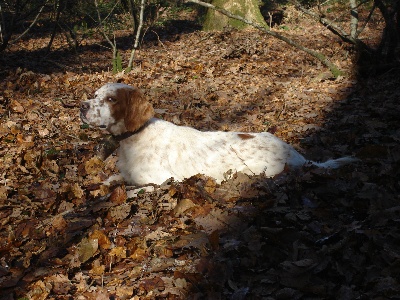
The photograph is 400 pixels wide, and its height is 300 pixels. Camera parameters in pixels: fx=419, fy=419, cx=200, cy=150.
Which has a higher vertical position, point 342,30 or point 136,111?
point 342,30

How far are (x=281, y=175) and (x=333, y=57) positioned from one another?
25.1 ft

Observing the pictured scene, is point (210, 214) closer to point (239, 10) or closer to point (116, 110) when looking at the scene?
point (116, 110)

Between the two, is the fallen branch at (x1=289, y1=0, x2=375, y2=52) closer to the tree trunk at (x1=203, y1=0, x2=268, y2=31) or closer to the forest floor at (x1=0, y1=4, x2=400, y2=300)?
the forest floor at (x1=0, y1=4, x2=400, y2=300)

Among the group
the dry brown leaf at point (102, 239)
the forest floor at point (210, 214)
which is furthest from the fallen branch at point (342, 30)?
the dry brown leaf at point (102, 239)

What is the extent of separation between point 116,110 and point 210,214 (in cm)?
186

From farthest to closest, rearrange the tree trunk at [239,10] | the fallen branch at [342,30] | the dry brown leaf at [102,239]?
the tree trunk at [239,10]
the fallen branch at [342,30]
the dry brown leaf at [102,239]

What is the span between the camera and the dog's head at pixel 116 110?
508 cm

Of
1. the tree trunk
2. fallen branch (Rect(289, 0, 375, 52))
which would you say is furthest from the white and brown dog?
the tree trunk

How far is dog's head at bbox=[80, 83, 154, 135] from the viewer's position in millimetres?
5078

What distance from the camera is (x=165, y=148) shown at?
5.31 meters

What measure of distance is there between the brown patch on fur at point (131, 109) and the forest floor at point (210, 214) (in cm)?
89

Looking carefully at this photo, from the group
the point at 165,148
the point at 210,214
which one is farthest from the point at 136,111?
the point at 210,214

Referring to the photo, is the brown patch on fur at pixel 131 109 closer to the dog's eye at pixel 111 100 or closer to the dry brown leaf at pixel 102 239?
the dog's eye at pixel 111 100

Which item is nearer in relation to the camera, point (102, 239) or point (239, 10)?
point (102, 239)
